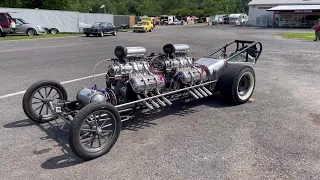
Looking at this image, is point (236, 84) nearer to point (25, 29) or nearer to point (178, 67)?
point (178, 67)

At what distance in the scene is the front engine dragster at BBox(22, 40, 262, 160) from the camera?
4.06m

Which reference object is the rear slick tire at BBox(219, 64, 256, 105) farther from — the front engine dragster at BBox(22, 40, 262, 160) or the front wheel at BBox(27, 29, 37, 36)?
the front wheel at BBox(27, 29, 37, 36)

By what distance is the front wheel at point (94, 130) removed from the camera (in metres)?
3.78

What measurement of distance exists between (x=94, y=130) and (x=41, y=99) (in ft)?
5.50

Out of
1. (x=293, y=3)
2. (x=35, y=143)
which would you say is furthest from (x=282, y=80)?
(x=293, y=3)

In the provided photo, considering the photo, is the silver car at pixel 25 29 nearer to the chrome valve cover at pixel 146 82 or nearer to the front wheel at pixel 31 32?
the front wheel at pixel 31 32

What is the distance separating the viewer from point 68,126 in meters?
5.08

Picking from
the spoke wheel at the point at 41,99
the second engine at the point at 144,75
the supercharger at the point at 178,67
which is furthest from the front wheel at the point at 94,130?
the supercharger at the point at 178,67

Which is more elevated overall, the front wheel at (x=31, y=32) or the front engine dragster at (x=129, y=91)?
the front wheel at (x=31, y=32)

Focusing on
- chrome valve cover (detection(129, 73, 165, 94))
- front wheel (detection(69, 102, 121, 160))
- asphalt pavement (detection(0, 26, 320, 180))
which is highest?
chrome valve cover (detection(129, 73, 165, 94))

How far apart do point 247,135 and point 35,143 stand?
321 centimetres

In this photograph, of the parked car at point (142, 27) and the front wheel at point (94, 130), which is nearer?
the front wheel at point (94, 130)

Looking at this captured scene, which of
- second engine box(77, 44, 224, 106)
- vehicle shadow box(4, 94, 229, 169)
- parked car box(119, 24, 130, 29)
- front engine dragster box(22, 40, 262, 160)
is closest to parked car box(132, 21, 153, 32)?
parked car box(119, 24, 130, 29)

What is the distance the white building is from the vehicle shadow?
5950 cm
